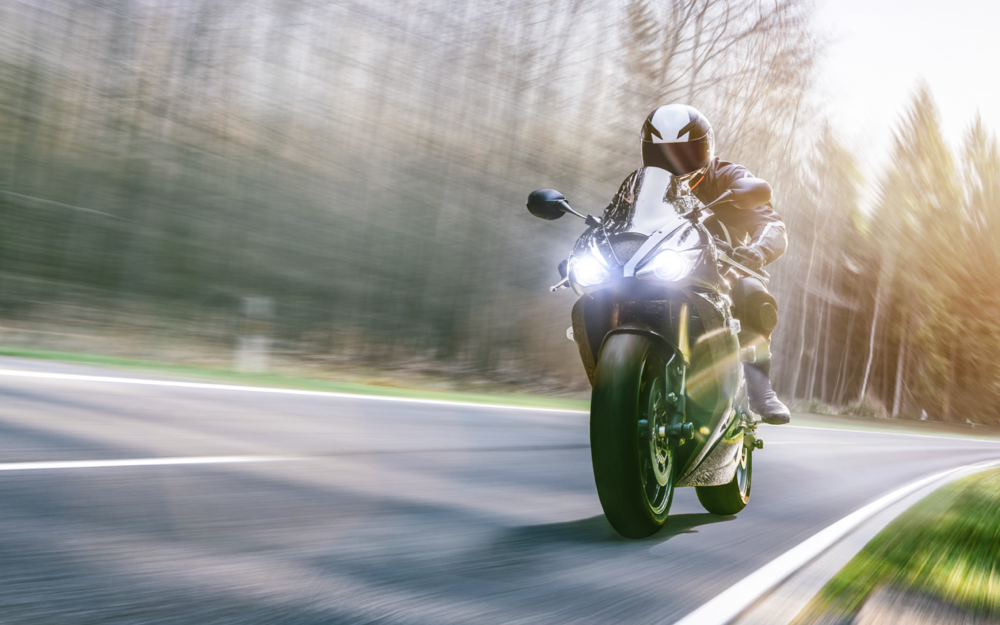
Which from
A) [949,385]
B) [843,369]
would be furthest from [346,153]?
[949,385]

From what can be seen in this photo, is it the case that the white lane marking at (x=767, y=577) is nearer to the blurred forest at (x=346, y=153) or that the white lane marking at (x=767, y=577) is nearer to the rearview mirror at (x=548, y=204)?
the rearview mirror at (x=548, y=204)

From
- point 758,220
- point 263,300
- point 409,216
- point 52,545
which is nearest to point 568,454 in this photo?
point 758,220

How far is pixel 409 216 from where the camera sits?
15688 mm

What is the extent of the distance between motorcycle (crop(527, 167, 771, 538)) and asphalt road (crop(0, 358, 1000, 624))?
0.34m

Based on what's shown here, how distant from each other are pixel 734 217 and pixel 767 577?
1896 millimetres

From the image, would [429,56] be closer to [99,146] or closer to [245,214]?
[245,214]

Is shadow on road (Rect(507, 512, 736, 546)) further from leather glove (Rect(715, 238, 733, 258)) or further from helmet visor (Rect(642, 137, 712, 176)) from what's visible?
helmet visor (Rect(642, 137, 712, 176))

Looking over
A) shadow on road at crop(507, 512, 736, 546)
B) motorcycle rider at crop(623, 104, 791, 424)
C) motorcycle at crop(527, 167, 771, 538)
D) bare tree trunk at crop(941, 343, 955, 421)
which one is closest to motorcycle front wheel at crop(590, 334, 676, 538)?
motorcycle at crop(527, 167, 771, 538)

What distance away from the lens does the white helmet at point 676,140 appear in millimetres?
4035

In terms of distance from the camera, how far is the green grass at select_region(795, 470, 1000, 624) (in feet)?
10.6

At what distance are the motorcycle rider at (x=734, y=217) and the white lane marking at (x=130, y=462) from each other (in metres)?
2.49

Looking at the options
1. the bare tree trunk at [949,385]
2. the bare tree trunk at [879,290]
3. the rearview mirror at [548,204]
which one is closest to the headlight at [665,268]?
the rearview mirror at [548,204]

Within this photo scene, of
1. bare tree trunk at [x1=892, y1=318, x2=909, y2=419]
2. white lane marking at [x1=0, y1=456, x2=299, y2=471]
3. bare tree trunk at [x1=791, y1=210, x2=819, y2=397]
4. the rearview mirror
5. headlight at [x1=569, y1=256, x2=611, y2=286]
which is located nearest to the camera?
white lane marking at [x1=0, y1=456, x2=299, y2=471]

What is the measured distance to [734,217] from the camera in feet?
14.8
